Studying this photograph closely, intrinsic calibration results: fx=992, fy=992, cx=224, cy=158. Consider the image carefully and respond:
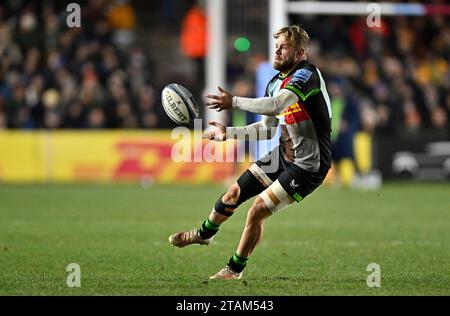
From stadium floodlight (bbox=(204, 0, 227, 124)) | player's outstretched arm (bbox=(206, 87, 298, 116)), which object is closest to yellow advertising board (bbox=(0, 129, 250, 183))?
stadium floodlight (bbox=(204, 0, 227, 124))

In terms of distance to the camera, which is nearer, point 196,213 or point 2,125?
point 196,213

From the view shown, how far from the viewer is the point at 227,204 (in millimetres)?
8242

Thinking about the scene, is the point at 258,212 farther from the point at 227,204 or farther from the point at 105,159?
the point at 105,159

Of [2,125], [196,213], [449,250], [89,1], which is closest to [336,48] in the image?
[89,1]

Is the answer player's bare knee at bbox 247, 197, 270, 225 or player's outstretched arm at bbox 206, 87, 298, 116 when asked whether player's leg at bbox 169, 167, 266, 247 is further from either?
player's outstretched arm at bbox 206, 87, 298, 116

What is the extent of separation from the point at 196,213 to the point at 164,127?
7.27 meters

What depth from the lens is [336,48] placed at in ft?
74.4

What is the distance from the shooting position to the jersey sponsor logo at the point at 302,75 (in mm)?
7770

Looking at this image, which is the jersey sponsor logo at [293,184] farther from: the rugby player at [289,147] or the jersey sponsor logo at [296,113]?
the jersey sponsor logo at [296,113]

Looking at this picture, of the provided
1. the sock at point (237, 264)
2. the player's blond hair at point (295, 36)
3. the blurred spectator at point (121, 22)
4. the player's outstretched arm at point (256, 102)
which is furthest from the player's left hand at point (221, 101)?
the blurred spectator at point (121, 22)

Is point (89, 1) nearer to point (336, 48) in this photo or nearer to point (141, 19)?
point (141, 19)

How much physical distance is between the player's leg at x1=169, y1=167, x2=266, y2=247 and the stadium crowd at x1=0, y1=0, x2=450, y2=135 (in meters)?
11.5

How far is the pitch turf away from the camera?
25.4 ft

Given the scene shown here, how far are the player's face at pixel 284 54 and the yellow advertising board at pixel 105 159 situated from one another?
11.8m
